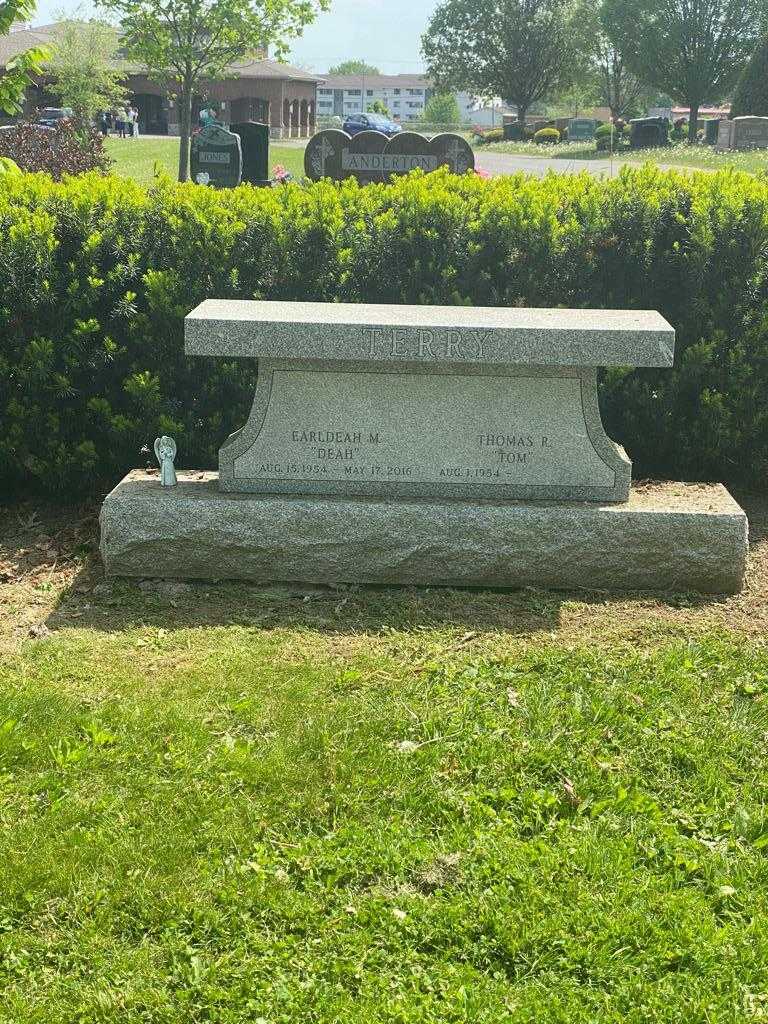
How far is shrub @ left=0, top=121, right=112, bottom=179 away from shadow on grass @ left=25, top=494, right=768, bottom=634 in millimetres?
11575

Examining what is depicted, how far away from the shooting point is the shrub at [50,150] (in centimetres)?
1728

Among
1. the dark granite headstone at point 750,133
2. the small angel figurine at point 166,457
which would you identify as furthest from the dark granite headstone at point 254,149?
the dark granite headstone at point 750,133

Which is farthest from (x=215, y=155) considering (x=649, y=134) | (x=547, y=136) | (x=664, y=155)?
(x=547, y=136)

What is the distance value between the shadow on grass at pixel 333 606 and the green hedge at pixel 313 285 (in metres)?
1.16

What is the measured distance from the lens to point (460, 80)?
270 ft

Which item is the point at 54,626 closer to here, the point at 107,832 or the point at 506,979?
the point at 107,832

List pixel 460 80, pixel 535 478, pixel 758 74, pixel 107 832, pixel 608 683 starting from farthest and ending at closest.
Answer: pixel 460 80, pixel 758 74, pixel 535 478, pixel 608 683, pixel 107 832

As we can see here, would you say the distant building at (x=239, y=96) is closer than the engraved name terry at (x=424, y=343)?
No

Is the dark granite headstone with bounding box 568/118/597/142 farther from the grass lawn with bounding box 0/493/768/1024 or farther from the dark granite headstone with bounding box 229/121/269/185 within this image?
the grass lawn with bounding box 0/493/768/1024

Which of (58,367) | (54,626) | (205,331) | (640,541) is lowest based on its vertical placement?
(54,626)

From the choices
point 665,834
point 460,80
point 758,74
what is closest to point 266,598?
point 665,834

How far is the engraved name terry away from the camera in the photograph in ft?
17.9

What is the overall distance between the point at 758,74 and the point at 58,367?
40.8 meters

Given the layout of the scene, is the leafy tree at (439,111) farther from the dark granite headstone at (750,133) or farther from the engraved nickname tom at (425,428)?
the engraved nickname tom at (425,428)
